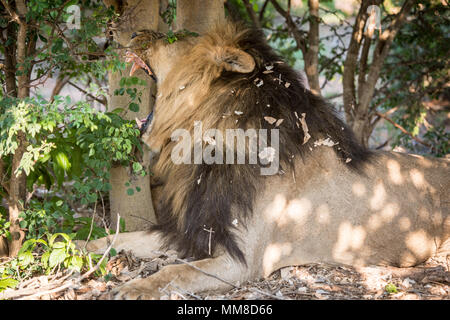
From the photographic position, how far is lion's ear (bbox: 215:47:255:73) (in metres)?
3.27

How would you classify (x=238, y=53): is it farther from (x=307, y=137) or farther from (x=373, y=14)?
(x=373, y=14)

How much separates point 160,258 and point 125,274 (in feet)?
1.02

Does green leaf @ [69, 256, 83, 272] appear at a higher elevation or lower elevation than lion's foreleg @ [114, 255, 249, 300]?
higher

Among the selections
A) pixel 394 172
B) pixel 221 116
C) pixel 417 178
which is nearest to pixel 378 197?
pixel 394 172

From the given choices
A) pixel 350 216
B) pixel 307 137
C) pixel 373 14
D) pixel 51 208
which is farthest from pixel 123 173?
pixel 373 14

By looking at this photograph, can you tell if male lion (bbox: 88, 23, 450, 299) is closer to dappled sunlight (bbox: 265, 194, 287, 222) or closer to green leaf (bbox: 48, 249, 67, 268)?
dappled sunlight (bbox: 265, 194, 287, 222)

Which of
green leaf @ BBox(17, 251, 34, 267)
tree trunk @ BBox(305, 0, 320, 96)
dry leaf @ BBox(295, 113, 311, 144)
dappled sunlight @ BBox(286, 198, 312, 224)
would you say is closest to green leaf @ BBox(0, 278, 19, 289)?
green leaf @ BBox(17, 251, 34, 267)

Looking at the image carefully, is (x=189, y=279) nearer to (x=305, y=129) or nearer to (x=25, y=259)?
(x=25, y=259)

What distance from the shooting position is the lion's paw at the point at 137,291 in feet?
8.90

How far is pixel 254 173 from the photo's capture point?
3205 millimetres

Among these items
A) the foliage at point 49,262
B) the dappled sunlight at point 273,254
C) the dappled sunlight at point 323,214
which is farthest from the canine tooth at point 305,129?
the foliage at point 49,262

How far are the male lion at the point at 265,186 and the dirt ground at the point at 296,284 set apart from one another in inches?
3.6

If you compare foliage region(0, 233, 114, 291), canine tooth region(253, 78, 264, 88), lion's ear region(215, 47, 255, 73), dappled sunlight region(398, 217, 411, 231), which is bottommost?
foliage region(0, 233, 114, 291)

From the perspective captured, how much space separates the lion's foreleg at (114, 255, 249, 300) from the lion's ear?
1.22 meters
